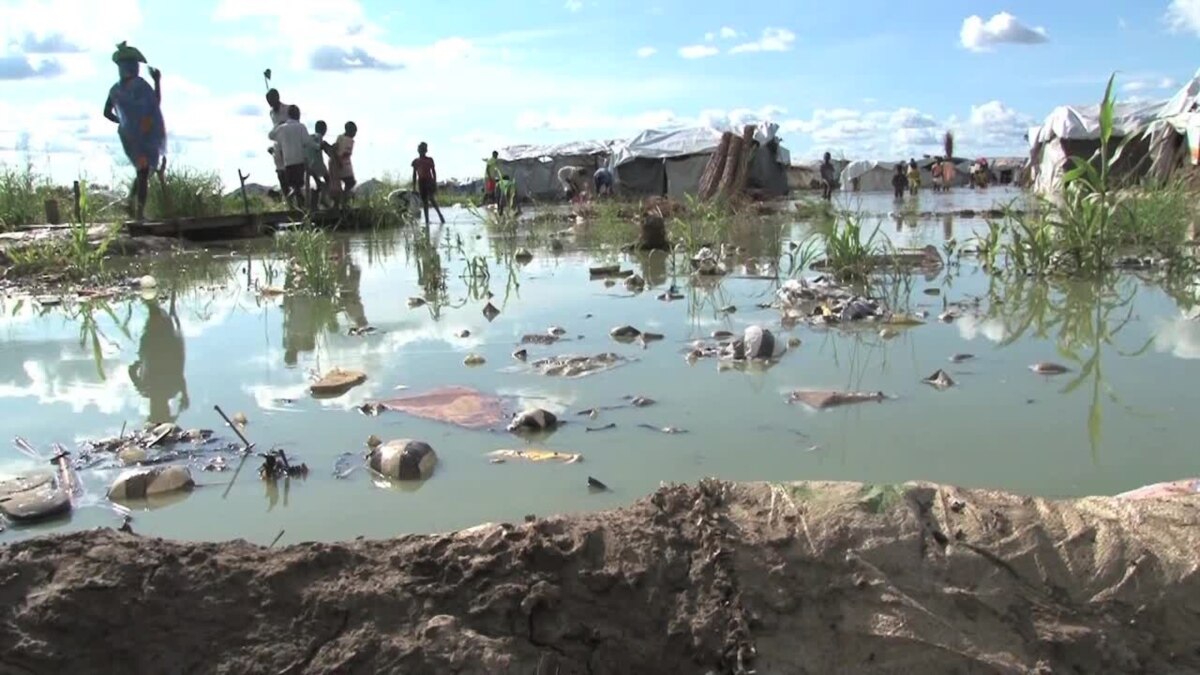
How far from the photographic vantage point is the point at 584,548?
62.2 inches

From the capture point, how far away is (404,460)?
8.47 ft

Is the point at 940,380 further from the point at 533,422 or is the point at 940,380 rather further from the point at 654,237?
the point at 654,237

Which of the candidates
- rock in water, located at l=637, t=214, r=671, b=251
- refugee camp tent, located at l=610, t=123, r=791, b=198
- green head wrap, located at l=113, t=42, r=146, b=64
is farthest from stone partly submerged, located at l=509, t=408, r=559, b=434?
refugee camp tent, located at l=610, t=123, r=791, b=198

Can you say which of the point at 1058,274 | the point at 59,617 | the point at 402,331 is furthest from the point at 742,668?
the point at 1058,274

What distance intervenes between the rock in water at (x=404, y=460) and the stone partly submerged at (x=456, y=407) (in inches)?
14.4

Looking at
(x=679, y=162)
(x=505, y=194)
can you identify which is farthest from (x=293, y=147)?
(x=679, y=162)

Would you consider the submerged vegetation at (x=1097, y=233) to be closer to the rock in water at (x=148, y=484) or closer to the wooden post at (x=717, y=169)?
the rock in water at (x=148, y=484)

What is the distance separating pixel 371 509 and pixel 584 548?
95 cm

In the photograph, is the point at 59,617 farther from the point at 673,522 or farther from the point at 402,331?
the point at 402,331

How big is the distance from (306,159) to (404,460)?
9.34m

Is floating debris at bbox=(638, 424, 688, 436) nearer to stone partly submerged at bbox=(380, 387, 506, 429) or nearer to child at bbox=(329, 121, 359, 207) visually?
stone partly submerged at bbox=(380, 387, 506, 429)

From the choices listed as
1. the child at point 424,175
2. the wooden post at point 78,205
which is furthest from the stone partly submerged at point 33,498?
the child at point 424,175

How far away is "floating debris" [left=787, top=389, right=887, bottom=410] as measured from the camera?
311cm

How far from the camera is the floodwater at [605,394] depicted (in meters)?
2.45
